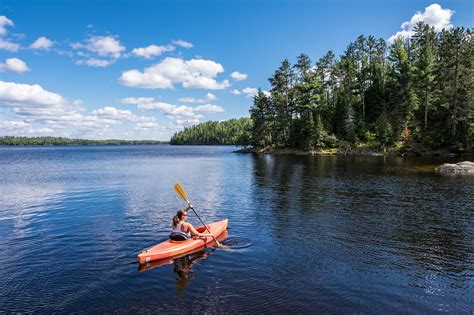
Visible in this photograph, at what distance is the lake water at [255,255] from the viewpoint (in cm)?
1039

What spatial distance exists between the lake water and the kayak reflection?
8 cm

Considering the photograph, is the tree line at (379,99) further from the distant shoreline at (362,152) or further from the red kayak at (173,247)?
the red kayak at (173,247)

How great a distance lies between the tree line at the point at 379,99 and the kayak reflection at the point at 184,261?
62916mm

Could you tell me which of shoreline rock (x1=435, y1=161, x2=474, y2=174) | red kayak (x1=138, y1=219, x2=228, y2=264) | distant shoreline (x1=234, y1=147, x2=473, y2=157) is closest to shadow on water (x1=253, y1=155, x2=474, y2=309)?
red kayak (x1=138, y1=219, x2=228, y2=264)

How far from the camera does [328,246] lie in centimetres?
1538

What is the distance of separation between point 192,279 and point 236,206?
12.7 meters

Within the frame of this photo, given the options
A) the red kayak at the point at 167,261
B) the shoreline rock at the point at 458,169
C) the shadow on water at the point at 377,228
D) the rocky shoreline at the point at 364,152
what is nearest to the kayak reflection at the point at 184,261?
the red kayak at the point at 167,261

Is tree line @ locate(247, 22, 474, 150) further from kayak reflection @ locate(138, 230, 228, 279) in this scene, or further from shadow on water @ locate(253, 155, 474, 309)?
kayak reflection @ locate(138, 230, 228, 279)

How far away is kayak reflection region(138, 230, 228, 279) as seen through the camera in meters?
12.8

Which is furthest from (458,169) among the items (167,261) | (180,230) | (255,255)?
(167,261)

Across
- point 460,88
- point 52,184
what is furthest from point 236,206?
point 460,88

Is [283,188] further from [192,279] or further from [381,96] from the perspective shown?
[381,96]

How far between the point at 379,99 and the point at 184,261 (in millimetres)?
79730

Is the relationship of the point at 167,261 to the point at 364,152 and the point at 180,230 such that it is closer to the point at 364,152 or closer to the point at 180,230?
the point at 180,230
